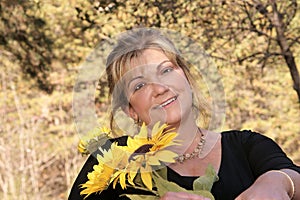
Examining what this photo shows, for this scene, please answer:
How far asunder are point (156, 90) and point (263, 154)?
265mm

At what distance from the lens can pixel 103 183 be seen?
3.55 ft

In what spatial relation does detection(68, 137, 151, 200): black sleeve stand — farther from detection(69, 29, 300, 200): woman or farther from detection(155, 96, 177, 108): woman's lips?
detection(155, 96, 177, 108): woman's lips

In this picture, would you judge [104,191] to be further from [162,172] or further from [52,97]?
[52,97]

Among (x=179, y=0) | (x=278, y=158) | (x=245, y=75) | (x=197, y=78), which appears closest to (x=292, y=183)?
(x=278, y=158)

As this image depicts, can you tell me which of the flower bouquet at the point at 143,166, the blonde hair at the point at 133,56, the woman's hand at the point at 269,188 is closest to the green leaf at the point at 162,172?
the flower bouquet at the point at 143,166

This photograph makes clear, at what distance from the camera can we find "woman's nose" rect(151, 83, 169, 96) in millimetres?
1347

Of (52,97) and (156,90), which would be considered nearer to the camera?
(156,90)

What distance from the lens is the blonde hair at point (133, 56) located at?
1.44 m

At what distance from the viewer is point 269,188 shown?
3.62 ft

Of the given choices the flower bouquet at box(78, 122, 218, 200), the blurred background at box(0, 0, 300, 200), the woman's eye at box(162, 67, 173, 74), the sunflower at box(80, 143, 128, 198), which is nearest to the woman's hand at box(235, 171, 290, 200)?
the flower bouquet at box(78, 122, 218, 200)

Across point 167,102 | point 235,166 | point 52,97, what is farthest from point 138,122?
point 52,97

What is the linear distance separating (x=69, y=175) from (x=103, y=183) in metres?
7.03

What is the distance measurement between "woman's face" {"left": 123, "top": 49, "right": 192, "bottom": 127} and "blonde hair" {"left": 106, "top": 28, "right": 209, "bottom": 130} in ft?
0.05

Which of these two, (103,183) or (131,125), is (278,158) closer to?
(131,125)
